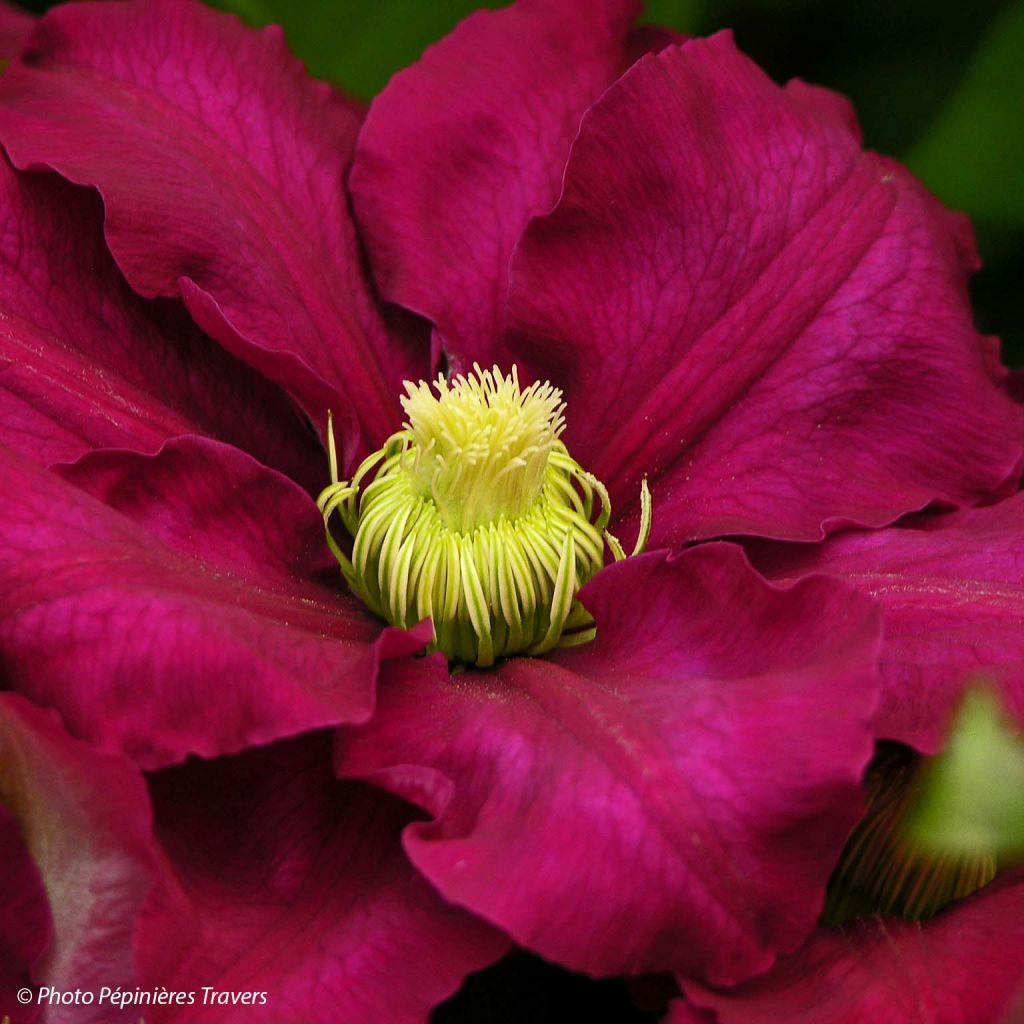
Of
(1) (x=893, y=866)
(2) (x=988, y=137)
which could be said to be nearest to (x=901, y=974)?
(1) (x=893, y=866)

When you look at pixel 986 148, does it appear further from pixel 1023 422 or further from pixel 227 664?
pixel 227 664

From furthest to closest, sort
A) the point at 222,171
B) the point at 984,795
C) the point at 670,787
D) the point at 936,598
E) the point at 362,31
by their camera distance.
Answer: the point at 362,31
the point at 222,171
the point at 936,598
the point at 670,787
the point at 984,795

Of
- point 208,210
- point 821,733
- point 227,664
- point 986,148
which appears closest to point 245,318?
point 208,210

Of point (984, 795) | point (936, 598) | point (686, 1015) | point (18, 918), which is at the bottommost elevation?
point (18, 918)

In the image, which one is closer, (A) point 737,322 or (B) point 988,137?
(A) point 737,322

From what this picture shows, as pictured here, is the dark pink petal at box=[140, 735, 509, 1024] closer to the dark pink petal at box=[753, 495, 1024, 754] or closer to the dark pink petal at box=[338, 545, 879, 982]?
the dark pink petal at box=[338, 545, 879, 982]

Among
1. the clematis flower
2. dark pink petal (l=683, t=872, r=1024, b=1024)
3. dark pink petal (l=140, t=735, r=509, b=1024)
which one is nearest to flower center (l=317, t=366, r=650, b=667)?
the clematis flower

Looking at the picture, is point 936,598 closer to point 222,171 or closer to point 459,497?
point 459,497

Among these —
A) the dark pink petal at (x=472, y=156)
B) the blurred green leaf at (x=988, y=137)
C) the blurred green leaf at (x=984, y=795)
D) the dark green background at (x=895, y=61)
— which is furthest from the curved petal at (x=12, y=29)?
the blurred green leaf at (x=984, y=795)
